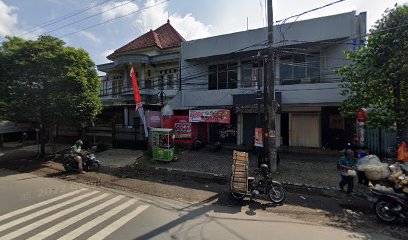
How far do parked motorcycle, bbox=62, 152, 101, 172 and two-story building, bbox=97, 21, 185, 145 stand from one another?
16.2 ft

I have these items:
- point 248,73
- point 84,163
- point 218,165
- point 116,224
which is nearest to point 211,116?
Result: point 218,165

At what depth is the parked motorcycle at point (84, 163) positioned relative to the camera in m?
11.5

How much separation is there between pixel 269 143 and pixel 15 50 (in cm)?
1424

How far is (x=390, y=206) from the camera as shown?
230 inches

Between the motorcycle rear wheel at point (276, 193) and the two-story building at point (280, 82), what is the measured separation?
24.7ft

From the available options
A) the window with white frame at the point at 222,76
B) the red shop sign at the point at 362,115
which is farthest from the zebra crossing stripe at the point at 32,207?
the window with white frame at the point at 222,76

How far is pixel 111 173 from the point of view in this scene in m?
11.4

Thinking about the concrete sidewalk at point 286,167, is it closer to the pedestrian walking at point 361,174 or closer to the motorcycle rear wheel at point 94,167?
the pedestrian walking at point 361,174

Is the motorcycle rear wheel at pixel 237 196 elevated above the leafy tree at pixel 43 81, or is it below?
below

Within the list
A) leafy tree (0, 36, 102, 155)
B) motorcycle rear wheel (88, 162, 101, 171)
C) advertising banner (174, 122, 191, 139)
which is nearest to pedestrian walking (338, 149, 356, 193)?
advertising banner (174, 122, 191, 139)

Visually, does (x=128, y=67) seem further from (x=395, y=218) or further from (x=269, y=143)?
(x=395, y=218)

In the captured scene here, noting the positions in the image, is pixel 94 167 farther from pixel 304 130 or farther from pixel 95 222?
pixel 304 130

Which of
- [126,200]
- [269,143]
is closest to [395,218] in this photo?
[269,143]

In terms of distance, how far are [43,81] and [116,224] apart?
36.2ft
